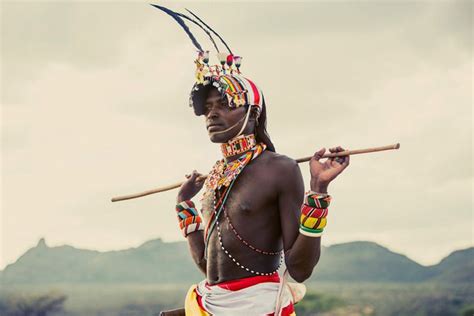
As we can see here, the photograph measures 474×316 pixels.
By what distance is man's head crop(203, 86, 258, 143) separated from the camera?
15.7 ft

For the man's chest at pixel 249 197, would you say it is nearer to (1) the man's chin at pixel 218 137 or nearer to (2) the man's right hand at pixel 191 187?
(1) the man's chin at pixel 218 137

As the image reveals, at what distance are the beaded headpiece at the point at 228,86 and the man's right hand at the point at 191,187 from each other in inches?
19.5

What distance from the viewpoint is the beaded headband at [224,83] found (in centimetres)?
479

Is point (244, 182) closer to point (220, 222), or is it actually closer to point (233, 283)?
point (220, 222)

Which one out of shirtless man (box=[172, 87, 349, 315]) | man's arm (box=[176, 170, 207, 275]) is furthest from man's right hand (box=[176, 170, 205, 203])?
shirtless man (box=[172, 87, 349, 315])

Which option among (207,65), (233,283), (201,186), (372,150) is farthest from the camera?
(201,186)

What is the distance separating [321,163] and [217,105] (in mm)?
824

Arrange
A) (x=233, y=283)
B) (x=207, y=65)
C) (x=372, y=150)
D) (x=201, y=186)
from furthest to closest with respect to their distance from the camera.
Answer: (x=201, y=186)
(x=207, y=65)
(x=233, y=283)
(x=372, y=150)

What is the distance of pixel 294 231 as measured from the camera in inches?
177

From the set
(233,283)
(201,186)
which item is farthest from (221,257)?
(201,186)

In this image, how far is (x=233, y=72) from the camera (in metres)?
4.99

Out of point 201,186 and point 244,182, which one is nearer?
point 244,182

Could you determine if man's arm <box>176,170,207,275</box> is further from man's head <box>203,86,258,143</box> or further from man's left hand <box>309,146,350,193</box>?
man's left hand <box>309,146,350,193</box>

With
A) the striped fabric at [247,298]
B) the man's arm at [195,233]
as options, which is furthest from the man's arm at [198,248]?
the striped fabric at [247,298]
